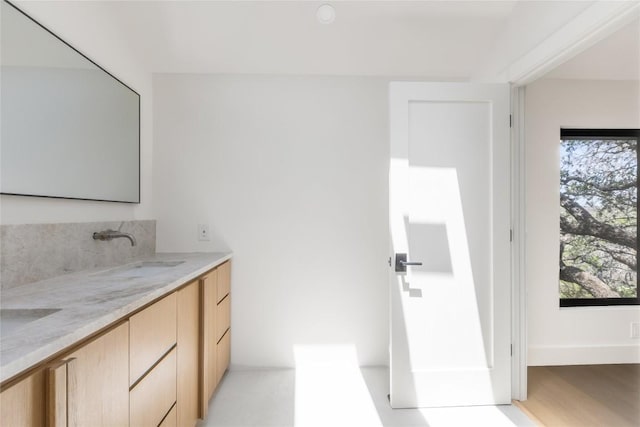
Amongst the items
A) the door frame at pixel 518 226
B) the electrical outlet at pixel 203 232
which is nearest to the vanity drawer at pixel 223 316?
the electrical outlet at pixel 203 232

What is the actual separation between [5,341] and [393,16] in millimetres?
2493

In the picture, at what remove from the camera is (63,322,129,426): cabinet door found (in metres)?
0.79

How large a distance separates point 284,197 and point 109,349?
5.57 ft

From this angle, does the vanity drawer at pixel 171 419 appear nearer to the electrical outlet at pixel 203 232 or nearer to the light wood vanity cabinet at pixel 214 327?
the light wood vanity cabinet at pixel 214 327

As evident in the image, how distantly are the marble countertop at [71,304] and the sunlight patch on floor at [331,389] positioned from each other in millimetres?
1075

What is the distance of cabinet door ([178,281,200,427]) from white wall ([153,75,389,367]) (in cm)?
76

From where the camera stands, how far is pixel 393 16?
222 centimetres

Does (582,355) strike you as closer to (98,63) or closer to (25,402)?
(25,402)

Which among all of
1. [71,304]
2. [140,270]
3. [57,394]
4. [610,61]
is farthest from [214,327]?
[610,61]

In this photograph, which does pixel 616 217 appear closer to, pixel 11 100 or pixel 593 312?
pixel 593 312

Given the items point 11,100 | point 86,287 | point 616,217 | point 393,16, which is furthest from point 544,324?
point 11,100

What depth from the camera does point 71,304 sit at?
1010 mm

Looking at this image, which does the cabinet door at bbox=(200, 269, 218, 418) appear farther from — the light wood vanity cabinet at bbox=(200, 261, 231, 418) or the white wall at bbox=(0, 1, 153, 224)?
the white wall at bbox=(0, 1, 153, 224)

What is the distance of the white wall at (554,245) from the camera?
8.35ft
